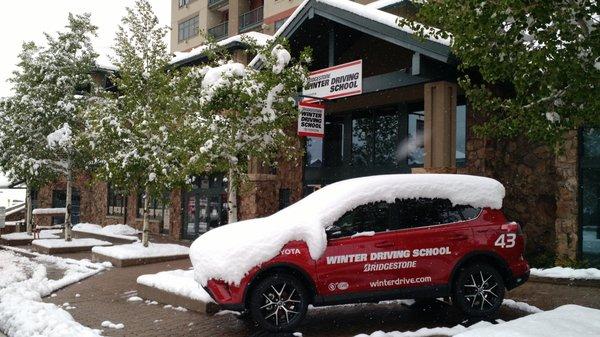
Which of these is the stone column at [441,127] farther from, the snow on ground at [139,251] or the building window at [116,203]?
the building window at [116,203]

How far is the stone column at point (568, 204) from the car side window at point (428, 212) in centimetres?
489

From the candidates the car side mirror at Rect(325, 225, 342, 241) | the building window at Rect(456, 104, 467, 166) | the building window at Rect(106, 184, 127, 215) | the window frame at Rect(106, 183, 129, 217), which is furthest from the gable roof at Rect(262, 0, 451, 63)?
the window frame at Rect(106, 183, 129, 217)

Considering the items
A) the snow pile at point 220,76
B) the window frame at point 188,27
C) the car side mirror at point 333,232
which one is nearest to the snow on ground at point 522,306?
the car side mirror at point 333,232

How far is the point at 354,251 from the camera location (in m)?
7.07

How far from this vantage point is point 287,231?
6.95 meters

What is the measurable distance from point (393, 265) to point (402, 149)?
8.00 meters

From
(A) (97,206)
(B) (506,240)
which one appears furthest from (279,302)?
(A) (97,206)

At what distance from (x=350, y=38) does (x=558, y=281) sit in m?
9.02

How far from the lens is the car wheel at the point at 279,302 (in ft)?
22.4

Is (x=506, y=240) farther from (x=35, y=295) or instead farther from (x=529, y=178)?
(x=35, y=295)

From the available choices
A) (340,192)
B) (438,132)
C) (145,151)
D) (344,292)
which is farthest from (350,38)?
(344,292)

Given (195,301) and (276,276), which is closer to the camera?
(276,276)

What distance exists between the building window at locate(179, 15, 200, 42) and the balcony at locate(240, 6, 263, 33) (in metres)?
6.03

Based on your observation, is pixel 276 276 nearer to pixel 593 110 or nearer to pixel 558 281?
pixel 593 110
